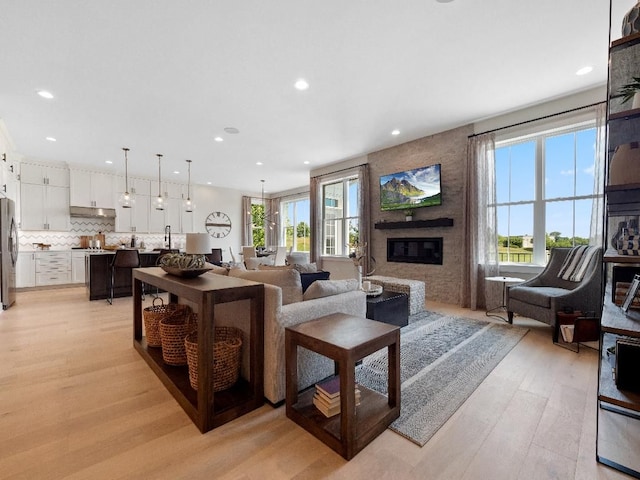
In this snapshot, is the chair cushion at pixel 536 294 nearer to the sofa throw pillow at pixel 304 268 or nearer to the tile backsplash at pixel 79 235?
the sofa throw pillow at pixel 304 268

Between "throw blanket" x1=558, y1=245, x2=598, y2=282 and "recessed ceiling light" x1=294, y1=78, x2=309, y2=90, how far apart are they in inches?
149

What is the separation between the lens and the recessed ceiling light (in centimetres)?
324

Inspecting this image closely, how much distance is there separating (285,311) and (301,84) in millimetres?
2738

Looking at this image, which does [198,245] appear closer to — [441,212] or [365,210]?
[441,212]

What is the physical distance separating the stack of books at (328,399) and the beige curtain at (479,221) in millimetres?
3481

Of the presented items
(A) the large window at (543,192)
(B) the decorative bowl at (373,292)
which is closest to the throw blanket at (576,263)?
(A) the large window at (543,192)

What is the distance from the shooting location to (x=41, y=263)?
238 inches

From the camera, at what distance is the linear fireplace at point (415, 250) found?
5.00 meters

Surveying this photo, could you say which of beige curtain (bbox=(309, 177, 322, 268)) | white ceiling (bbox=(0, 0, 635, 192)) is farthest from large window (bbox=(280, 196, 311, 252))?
white ceiling (bbox=(0, 0, 635, 192))

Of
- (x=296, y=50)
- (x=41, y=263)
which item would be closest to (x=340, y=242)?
(x=296, y=50)

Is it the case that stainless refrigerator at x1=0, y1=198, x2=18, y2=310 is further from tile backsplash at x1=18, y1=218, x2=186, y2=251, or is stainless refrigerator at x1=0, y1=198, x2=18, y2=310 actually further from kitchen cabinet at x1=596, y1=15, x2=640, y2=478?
kitchen cabinet at x1=596, y1=15, x2=640, y2=478

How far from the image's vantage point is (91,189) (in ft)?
22.3

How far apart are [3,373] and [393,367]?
307 cm

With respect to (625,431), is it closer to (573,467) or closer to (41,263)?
(573,467)
